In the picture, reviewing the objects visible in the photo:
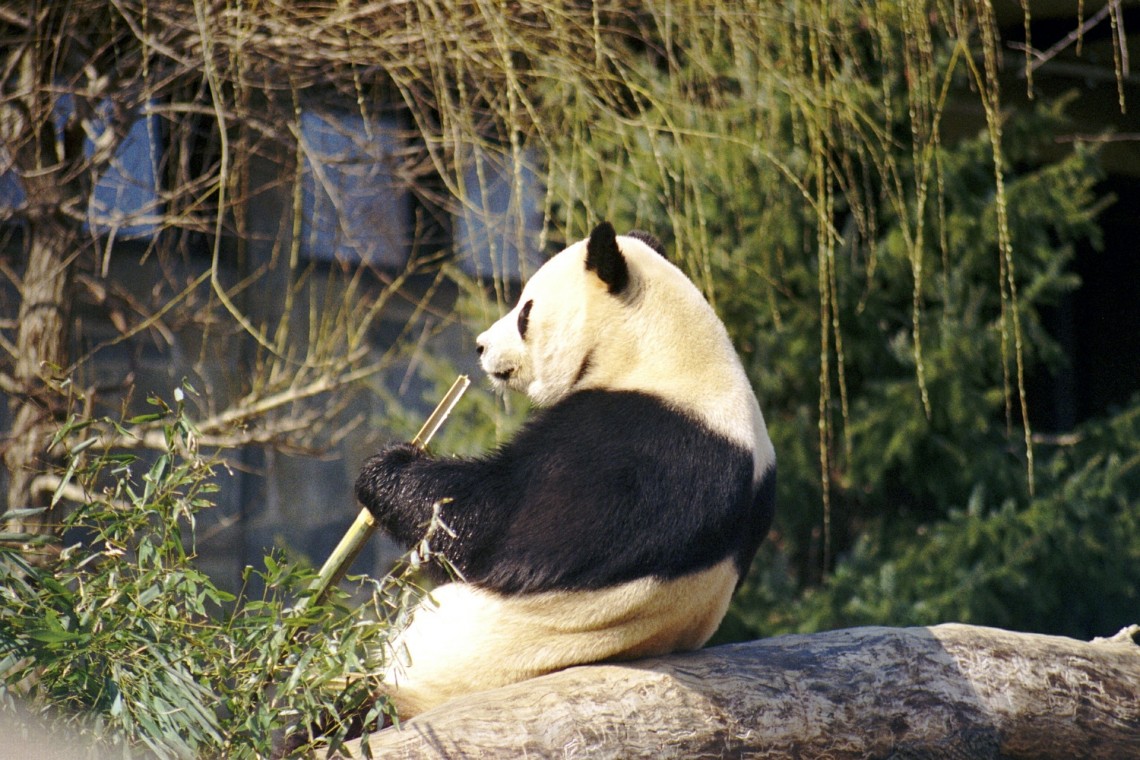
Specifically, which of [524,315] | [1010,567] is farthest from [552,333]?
[1010,567]

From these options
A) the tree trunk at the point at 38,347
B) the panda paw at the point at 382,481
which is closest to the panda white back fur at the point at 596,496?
the panda paw at the point at 382,481

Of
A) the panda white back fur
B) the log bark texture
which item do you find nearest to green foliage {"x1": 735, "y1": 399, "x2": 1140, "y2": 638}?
the log bark texture

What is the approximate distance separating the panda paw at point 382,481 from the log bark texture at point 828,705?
0.34 meters

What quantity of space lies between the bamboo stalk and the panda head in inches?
6.9

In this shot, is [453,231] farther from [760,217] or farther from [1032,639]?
[1032,639]

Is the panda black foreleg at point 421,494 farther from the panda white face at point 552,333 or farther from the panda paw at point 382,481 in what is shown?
the panda white face at point 552,333

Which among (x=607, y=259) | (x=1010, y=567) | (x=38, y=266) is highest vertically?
(x=607, y=259)

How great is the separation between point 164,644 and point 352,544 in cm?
37

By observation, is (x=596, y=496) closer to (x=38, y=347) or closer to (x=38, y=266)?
(x=38, y=347)

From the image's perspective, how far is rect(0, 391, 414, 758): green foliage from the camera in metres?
1.53

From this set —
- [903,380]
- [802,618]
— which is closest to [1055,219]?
[903,380]

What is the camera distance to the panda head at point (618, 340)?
1.96m

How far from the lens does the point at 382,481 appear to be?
6.43 ft

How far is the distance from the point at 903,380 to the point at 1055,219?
763 millimetres
